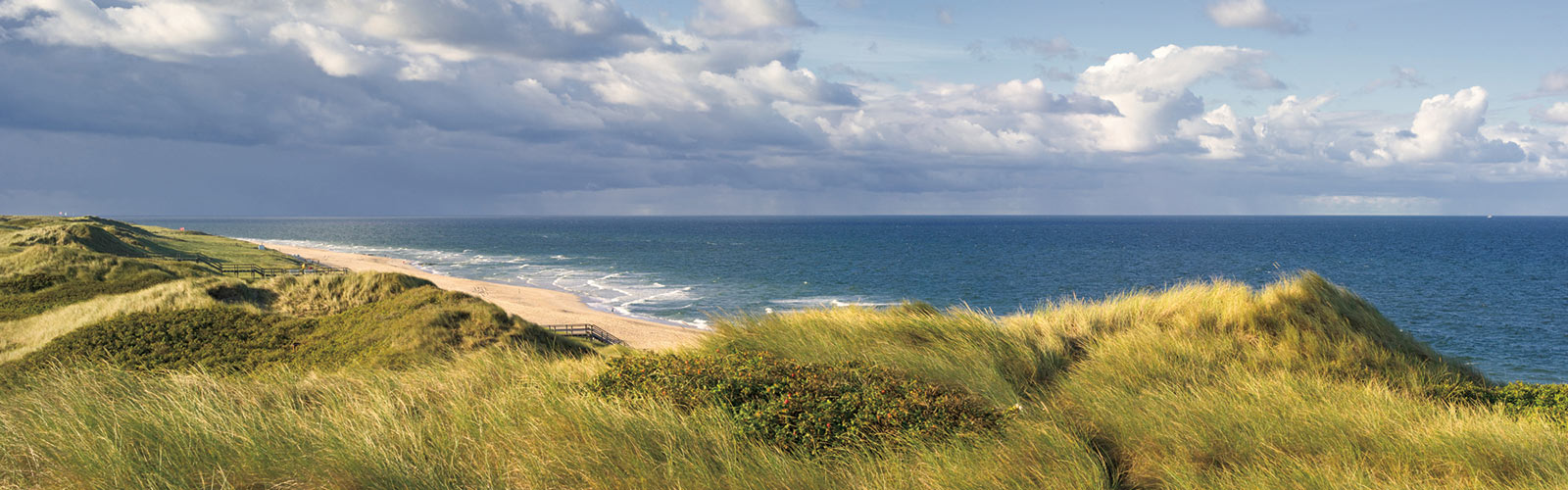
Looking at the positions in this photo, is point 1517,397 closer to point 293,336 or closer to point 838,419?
point 838,419

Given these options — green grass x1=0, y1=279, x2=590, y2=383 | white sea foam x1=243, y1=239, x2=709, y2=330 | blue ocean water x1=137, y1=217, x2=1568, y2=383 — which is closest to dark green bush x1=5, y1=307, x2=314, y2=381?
green grass x1=0, y1=279, x2=590, y2=383

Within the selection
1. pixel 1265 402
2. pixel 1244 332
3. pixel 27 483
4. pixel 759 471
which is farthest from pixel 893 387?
pixel 1244 332

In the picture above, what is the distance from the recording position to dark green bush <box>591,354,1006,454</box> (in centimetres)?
599

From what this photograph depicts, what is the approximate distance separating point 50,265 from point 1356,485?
3949 centimetres

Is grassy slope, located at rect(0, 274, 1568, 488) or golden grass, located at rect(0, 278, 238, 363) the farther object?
golden grass, located at rect(0, 278, 238, 363)

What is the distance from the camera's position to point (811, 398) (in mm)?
6531

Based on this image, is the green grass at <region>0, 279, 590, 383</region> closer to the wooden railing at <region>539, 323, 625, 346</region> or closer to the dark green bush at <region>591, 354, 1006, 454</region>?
the dark green bush at <region>591, 354, 1006, 454</region>

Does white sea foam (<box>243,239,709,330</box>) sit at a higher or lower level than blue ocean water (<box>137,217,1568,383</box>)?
lower

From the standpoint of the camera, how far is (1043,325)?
10867mm

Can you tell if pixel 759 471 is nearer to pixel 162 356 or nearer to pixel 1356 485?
pixel 1356 485

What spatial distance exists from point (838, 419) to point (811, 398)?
1.31 ft

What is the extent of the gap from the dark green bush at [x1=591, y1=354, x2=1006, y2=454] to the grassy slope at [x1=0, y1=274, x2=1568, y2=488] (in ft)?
0.81

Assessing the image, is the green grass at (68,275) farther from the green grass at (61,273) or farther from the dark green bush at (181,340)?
the dark green bush at (181,340)

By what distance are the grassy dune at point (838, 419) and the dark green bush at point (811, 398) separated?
0.09 ft
